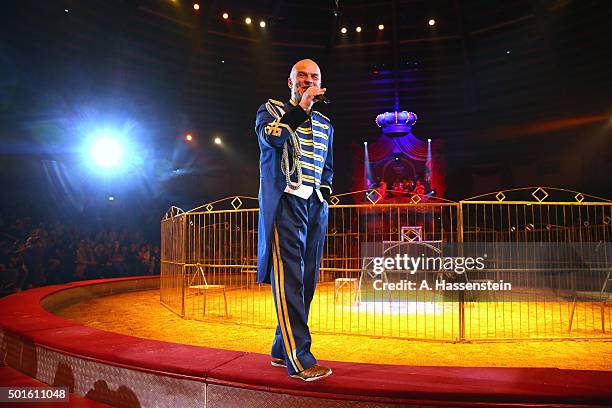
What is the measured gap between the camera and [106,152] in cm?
1276

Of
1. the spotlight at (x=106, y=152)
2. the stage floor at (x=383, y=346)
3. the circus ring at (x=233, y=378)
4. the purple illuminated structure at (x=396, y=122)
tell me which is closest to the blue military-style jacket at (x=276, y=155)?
the circus ring at (x=233, y=378)

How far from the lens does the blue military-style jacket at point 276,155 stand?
7.23ft

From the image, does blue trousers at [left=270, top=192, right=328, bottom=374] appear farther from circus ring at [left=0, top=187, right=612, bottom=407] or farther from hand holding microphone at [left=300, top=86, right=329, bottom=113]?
hand holding microphone at [left=300, top=86, right=329, bottom=113]

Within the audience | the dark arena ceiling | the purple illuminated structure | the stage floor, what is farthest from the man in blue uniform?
the purple illuminated structure

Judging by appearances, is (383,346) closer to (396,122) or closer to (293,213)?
(293,213)

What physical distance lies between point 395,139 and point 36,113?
11670 mm

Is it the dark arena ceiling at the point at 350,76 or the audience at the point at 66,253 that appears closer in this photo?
the audience at the point at 66,253

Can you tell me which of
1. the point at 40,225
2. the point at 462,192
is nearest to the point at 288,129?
the point at 40,225

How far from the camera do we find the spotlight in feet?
41.0

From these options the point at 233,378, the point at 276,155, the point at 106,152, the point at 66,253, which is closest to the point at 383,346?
the point at 233,378

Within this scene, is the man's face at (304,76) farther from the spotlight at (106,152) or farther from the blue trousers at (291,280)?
the spotlight at (106,152)

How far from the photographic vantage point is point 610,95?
1280 centimetres

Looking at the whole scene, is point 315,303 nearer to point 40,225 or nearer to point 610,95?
point 40,225

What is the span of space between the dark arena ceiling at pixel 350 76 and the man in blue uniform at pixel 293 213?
10.4 metres
